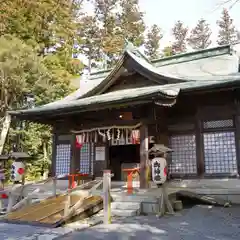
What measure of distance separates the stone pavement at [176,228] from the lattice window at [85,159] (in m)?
5.35

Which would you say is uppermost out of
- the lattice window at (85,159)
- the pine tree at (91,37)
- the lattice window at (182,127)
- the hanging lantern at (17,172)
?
the pine tree at (91,37)

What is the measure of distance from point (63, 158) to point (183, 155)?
5776 mm

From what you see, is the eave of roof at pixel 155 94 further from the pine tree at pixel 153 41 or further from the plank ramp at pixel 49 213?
the pine tree at pixel 153 41

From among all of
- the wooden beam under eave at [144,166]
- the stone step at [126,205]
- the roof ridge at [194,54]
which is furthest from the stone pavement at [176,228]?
the roof ridge at [194,54]

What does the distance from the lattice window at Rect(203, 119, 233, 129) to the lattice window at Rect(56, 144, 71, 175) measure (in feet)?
20.9

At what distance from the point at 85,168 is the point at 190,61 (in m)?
7.40

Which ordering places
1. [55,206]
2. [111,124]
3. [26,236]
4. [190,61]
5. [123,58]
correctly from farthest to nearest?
1. [190,61]
2. [123,58]
3. [111,124]
4. [55,206]
5. [26,236]

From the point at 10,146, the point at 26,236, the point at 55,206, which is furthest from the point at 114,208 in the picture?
the point at 10,146

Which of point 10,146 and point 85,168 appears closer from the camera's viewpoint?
point 85,168

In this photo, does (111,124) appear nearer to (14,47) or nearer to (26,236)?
(26,236)

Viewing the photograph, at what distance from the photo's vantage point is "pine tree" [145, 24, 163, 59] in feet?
131

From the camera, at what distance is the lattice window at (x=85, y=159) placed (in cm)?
1268

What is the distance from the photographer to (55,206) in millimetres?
8133

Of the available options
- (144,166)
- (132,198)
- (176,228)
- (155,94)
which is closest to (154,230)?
(176,228)
